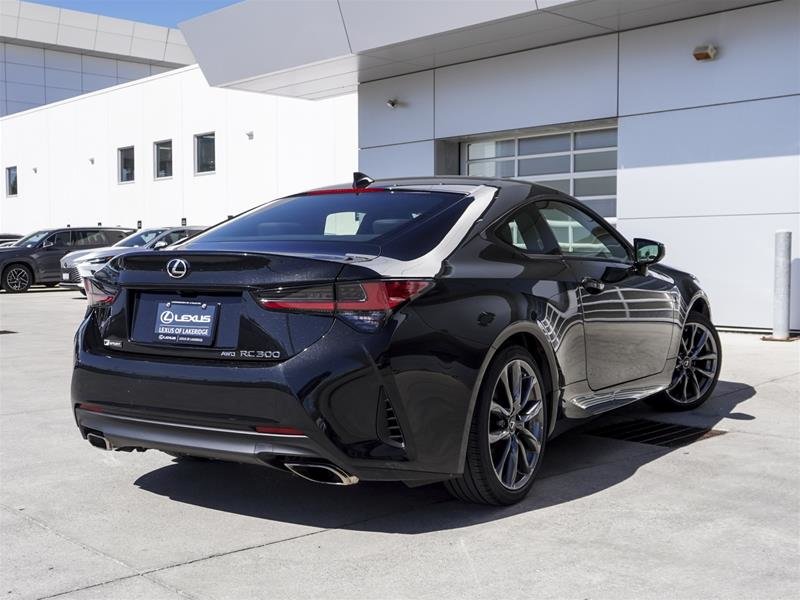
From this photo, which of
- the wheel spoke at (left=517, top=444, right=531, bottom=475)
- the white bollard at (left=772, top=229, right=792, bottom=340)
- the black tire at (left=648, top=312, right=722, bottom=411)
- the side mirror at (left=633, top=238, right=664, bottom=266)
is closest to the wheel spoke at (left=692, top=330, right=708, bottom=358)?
the black tire at (left=648, top=312, right=722, bottom=411)

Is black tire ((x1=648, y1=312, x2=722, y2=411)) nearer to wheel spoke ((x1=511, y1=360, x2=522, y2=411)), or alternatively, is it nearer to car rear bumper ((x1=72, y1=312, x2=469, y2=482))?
wheel spoke ((x1=511, y1=360, x2=522, y2=411))

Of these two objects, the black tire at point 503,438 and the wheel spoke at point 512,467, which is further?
the wheel spoke at point 512,467

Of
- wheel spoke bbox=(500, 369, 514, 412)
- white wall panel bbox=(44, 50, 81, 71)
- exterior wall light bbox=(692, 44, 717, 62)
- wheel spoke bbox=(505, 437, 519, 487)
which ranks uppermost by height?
white wall panel bbox=(44, 50, 81, 71)

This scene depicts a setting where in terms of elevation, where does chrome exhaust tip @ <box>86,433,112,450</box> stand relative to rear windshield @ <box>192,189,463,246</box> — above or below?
below

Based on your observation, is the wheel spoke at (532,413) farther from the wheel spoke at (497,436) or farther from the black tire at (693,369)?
the black tire at (693,369)

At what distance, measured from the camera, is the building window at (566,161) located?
13.5 meters

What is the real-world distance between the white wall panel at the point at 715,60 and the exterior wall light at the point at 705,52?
7 centimetres

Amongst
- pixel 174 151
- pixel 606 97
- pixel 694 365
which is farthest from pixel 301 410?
pixel 174 151

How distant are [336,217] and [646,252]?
2184 millimetres

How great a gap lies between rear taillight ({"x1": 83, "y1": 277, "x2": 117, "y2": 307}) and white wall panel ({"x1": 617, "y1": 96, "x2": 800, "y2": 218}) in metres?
9.23

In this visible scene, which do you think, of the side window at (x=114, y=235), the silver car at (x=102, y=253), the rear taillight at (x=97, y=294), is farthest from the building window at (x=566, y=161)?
the side window at (x=114, y=235)

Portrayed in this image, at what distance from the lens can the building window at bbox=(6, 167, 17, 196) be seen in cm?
3766

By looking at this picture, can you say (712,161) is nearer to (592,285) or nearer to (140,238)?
(592,285)

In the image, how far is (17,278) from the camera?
22.4m
